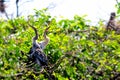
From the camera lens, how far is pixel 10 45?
4746 millimetres

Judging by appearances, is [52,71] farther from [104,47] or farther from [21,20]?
[104,47]

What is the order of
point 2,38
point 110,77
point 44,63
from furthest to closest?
point 110,77, point 2,38, point 44,63

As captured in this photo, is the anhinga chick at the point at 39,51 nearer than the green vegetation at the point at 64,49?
Yes

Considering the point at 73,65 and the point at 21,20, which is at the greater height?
the point at 21,20

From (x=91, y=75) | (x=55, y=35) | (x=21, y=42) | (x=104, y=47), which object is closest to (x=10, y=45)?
(x=21, y=42)

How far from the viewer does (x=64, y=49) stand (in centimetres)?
509

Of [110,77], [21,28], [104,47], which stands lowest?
[110,77]

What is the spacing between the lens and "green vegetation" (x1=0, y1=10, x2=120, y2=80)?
15.5 feet

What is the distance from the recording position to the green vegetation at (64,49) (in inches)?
185

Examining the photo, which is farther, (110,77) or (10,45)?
(110,77)

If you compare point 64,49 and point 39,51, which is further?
point 64,49

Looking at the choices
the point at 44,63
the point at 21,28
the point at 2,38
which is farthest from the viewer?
the point at 21,28

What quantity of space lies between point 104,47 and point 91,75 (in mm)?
675

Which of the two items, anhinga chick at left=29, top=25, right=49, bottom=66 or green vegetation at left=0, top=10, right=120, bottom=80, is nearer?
anhinga chick at left=29, top=25, right=49, bottom=66
